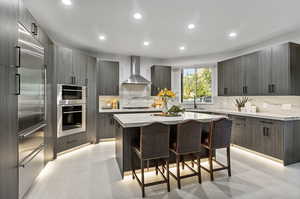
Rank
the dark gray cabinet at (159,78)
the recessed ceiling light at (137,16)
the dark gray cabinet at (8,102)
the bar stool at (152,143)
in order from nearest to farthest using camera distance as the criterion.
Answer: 1. the dark gray cabinet at (8,102)
2. the bar stool at (152,143)
3. the recessed ceiling light at (137,16)
4. the dark gray cabinet at (159,78)

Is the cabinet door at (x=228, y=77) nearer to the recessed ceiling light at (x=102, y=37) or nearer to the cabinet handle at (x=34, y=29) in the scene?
the recessed ceiling light at (x=102, y=37)

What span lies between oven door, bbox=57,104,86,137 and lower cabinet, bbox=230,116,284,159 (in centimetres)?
428

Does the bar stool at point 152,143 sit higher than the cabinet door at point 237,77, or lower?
lower

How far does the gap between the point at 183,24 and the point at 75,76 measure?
2.97 meters

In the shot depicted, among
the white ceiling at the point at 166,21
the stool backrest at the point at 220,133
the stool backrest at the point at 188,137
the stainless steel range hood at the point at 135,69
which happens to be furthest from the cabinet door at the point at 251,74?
the stainless steel range hood at the point at 135,69

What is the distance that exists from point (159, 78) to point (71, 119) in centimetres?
322

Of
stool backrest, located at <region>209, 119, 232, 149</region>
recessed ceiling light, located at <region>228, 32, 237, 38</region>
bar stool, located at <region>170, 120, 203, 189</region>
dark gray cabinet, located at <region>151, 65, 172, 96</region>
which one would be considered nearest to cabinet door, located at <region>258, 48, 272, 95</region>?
recessed ceiling light, located at <region>228, 32, 237, 38</region>

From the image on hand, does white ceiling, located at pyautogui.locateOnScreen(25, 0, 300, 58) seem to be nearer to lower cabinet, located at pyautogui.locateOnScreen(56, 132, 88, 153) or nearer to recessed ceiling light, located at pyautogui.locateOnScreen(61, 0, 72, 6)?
recessed ceiling light, located at pyautogui.locateOnScreen(61, 0, 72, 6)

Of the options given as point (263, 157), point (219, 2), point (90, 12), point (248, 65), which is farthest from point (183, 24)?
point (263, 157)

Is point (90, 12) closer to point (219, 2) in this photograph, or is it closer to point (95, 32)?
point (95, 32)

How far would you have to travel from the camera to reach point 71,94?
152 inches

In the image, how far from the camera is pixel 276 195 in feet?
6.72

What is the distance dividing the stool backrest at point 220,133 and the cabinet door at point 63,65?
349cm

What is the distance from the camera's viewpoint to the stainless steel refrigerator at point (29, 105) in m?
1.88
